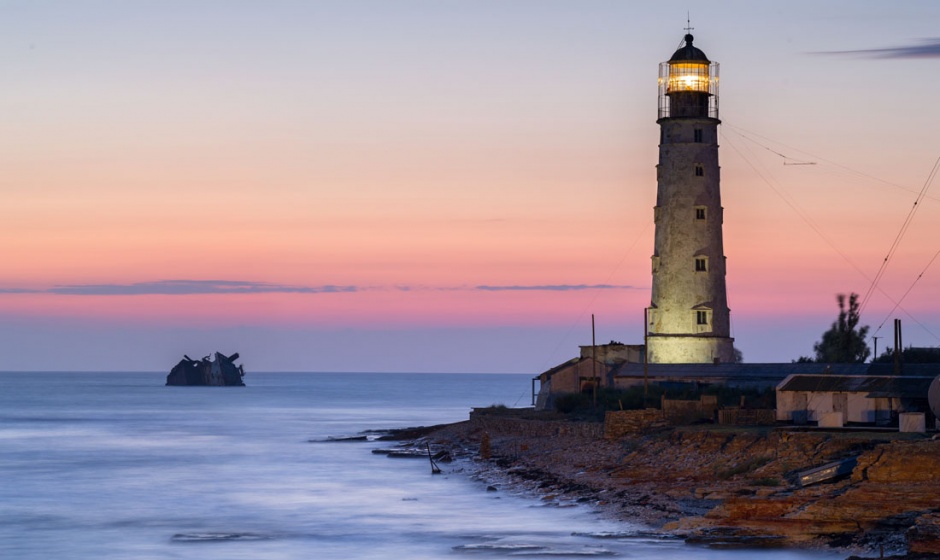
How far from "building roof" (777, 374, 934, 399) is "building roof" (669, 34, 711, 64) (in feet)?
61.9

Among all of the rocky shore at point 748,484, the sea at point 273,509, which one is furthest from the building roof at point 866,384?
the sea at point 273,509

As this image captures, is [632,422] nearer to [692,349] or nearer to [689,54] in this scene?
[692,349]

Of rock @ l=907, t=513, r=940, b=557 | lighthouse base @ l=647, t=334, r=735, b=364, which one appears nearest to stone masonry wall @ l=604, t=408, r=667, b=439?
lighthouse base @ l=647, t=334, r=735, b=364

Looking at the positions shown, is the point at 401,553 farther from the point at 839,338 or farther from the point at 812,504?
the point at 839,338

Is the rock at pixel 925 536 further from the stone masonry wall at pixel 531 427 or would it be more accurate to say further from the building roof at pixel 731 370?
the building roof at pixel 731 370

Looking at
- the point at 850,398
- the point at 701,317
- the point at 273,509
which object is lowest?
the point at 273,509

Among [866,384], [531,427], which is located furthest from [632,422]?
[531,427]

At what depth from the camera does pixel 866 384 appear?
1813 inches

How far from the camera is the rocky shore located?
3023 centimetres

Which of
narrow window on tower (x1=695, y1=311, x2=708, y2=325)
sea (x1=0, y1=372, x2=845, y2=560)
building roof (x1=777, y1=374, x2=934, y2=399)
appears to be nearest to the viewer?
sea (x1=0, y1=372, x2=845, y2=560)

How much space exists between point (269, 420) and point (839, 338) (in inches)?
2156

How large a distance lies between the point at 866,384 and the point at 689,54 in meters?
20.9

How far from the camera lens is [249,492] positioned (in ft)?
169

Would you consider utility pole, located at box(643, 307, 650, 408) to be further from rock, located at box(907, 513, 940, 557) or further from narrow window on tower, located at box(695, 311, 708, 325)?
rock, located at box(907, 513, 940, 557)
